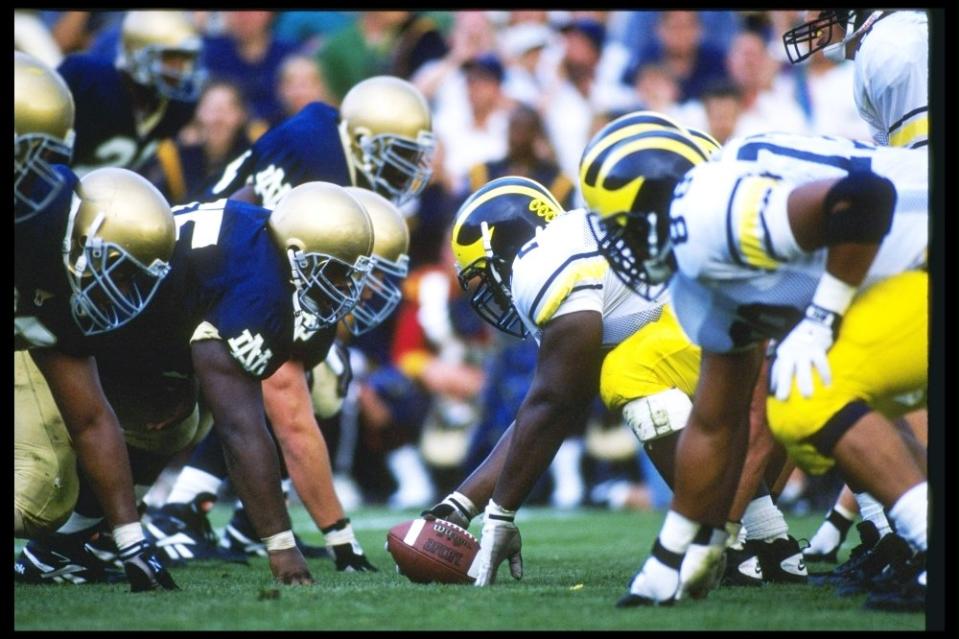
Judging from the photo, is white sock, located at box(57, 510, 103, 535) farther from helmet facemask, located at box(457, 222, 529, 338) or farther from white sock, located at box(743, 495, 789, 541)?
white sock, located at box(743, 495, 789, 541)

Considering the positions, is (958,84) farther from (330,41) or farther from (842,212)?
(330,41)

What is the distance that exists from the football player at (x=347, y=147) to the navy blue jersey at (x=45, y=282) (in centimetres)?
183

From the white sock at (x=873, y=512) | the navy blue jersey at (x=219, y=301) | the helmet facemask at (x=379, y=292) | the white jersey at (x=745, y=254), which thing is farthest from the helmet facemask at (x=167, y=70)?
the white sock at (x=873, y=512)

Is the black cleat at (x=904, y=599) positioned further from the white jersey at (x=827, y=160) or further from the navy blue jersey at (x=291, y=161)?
the navy blue jersey at (x=291, y=161)

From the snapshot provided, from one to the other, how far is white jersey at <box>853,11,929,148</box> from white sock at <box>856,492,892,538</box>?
4.01 feet

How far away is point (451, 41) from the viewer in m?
10.6

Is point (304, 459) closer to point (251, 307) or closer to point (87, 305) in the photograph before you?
point (251, 307)

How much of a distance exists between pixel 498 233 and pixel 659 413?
2.91ft

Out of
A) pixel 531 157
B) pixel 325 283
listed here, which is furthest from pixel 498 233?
pixel 531 157

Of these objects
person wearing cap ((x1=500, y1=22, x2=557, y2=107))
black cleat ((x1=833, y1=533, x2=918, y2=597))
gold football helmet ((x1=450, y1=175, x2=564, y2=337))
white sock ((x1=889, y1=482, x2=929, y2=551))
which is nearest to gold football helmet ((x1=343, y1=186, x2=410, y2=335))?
gold football helmet ((x1=450, y1=175, x2=564, y2=337))

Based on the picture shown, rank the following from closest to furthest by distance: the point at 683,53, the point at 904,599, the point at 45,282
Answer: the point at 904,599, the point at 45,282, the point at 683,53

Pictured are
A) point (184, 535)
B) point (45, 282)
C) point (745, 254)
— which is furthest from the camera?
point (184, 535)

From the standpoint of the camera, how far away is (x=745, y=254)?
12.1 feet
